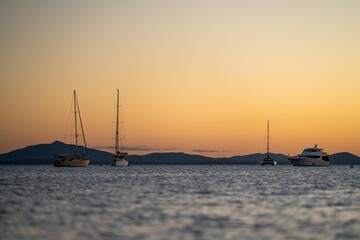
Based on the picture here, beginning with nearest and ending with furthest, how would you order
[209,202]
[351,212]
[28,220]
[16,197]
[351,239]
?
1. [351,239]
2. [28,220]
3. [351,212]
4. [209,202]
5. [16,197]

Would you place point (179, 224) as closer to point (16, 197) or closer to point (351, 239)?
point (351, 239)

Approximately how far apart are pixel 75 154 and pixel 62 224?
528 ft

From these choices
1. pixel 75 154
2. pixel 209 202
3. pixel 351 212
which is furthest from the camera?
pixel 75 154

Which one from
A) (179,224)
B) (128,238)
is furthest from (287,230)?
(128,238)

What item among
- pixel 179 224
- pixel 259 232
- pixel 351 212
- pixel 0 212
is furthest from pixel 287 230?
pixel 0 212

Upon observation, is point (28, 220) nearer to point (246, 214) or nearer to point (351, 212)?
point (246, 214)

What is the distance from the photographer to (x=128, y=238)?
3288cm

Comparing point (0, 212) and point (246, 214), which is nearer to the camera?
point (246, 214)

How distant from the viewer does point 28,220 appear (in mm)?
41406

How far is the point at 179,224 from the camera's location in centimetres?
3828

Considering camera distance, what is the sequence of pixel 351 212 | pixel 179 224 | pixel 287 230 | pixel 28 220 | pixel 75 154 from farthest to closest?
pixel 75 154 < pixel 351 212 < pixel 28 220 < pixel 179 224 < pixel 287 230

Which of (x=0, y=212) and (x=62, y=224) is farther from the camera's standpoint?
(x=0, y=212)

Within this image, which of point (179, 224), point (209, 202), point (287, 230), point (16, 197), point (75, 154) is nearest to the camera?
point (287, 230)

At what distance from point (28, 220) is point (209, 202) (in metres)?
17.4
